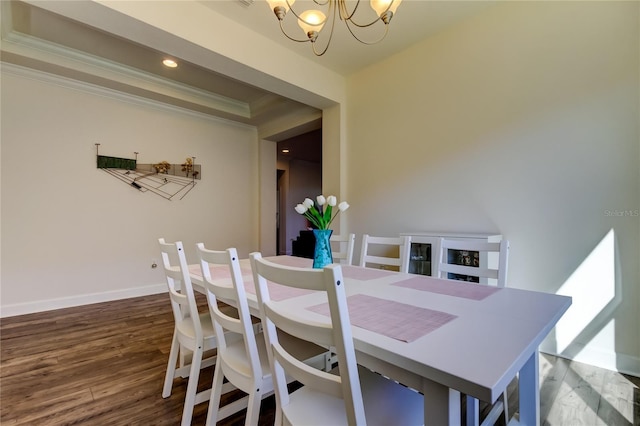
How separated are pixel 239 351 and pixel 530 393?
1193 millimetres

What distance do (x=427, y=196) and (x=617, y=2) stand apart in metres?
1.81

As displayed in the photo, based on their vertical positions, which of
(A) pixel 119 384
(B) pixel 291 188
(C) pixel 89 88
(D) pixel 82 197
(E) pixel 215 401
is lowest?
(A) pixel 119 384

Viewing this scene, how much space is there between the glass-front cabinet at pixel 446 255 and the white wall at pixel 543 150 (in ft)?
0.62

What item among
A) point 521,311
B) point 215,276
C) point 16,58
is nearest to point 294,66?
point 215,276

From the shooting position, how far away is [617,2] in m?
1.92

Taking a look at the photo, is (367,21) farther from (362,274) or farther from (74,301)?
(74,301)

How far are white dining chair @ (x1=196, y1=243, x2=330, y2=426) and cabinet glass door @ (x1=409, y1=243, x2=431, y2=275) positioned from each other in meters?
1.62

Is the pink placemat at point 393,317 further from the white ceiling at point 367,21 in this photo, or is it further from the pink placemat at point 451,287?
the white ceiling at point 367,21

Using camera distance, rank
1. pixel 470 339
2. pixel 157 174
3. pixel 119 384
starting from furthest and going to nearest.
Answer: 1. pixel 157 174
2. pixel 119 384
3. pixel 470 339

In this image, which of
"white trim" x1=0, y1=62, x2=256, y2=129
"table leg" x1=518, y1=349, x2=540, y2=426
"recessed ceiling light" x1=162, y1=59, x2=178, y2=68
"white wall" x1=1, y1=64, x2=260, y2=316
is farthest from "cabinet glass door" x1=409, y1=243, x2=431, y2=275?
"white trim" x1=0, y1=62, x2=256, y2=129

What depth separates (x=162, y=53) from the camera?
3053 mm

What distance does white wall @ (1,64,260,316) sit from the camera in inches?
120

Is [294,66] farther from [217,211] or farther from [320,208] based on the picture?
[217,211]

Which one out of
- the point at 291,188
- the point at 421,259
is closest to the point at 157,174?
A: the point at 421,259
